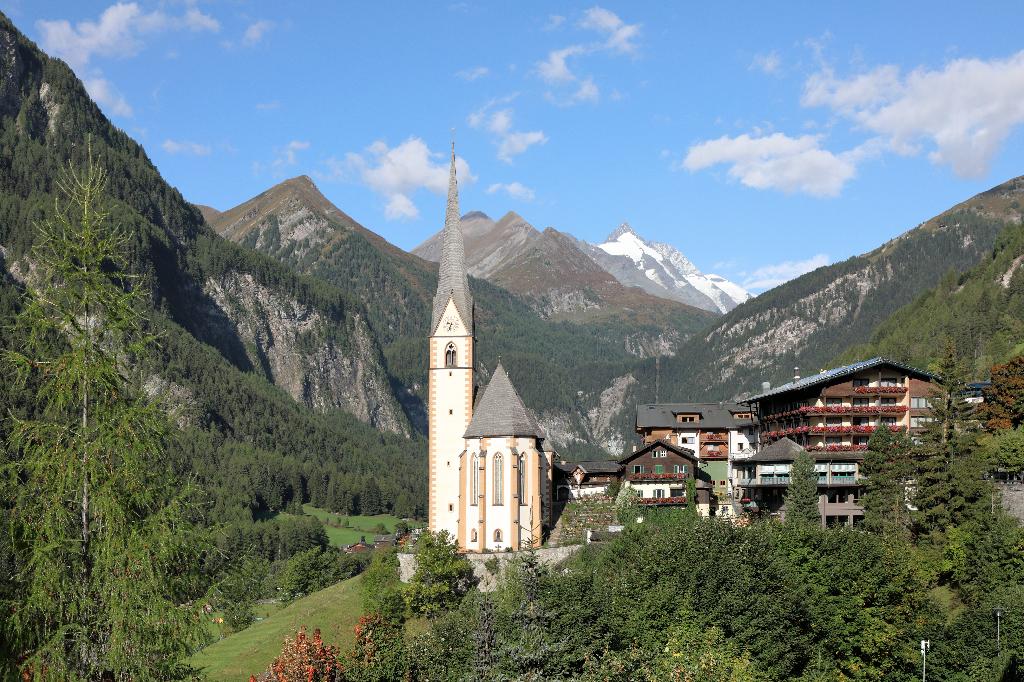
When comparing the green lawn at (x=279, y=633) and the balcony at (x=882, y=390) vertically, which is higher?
the balcony at (x=882, y=390)

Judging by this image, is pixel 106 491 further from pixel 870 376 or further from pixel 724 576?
pixel 870 376

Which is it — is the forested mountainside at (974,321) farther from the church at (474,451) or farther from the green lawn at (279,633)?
the green lawn at (279,633)

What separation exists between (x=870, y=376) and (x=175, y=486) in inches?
3305

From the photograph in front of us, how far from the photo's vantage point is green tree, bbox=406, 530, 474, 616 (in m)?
82.7

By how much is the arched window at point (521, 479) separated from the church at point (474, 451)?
87 mm

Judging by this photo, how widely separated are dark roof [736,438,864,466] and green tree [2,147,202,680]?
7419 centimetres

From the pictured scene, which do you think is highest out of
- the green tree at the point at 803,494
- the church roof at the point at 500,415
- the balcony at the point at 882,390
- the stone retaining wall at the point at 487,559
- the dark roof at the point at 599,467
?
the balcony at the point at 882,390

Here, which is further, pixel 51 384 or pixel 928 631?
pixel 928 631

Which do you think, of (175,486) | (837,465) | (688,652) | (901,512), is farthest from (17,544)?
(837,465)

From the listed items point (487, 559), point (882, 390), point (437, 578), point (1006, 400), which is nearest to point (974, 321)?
point (882, 390)

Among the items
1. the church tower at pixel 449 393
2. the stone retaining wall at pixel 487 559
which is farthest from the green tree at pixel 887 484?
the church tower at pixel 449 393

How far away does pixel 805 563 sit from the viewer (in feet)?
227

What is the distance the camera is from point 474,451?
94.7 meters

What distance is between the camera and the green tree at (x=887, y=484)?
7794 centimetres
